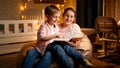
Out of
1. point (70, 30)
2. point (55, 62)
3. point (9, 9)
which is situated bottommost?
point (55, 62)

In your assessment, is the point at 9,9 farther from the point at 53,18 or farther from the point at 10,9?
the point at 53,18

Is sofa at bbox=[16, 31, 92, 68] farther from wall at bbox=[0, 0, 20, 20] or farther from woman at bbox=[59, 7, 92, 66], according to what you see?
wall at bbox=[0, 0, 20, 20]

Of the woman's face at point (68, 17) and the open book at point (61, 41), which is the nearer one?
the open book at point (61, 41)

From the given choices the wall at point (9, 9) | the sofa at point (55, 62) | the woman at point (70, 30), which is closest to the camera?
the sofa at point (55, 62)

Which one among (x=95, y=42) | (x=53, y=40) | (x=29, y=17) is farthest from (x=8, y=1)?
(x=53, y=40)

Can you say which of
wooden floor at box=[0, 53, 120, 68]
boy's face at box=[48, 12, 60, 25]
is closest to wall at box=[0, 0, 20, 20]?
wooden floor at box=[0, 53, 120, 68]

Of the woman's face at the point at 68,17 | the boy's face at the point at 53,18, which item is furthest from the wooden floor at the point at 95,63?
the boy's face at the point at 53,18

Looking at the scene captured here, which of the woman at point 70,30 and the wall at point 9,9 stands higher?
the wall at point 9,9

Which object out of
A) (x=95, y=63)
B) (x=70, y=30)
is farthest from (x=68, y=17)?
(x=95, y=63)

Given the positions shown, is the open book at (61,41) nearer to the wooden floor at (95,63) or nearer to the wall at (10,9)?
the wooden floor at (95,63)

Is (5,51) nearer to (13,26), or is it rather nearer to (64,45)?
(13,26)

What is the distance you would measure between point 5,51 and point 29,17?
1.16 m

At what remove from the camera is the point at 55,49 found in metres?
2.07

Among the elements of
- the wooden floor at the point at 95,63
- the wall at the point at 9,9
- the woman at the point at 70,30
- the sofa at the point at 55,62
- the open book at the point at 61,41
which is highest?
the wall at the point at 9,9
